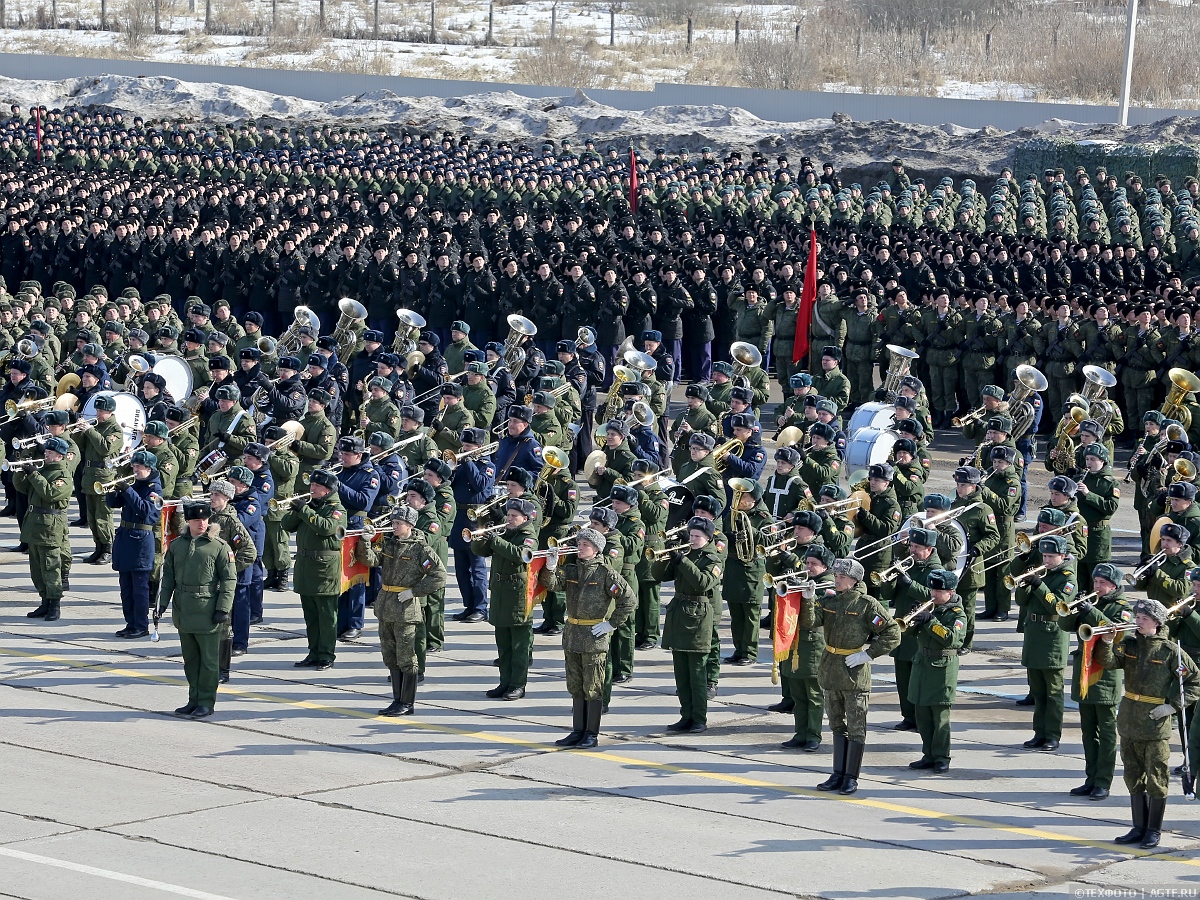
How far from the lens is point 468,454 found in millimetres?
17125

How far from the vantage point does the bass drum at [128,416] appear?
60.3 ft

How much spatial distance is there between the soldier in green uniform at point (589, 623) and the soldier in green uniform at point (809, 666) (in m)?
1.14

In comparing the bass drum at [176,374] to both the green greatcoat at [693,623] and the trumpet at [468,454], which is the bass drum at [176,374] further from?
the green greatcoat at [693,623]

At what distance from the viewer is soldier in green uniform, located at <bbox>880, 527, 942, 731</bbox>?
44.9ft

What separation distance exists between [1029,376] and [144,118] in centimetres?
4446

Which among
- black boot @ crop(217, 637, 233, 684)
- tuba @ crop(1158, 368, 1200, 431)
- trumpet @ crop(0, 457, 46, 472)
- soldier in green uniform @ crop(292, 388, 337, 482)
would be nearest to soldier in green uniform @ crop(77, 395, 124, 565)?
trumpet @ crop(0, 457, 46, 472)

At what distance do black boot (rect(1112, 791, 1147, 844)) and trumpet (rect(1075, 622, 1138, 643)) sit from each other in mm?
1015

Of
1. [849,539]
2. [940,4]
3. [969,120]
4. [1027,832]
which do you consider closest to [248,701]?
[849,539]

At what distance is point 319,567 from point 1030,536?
203 inches

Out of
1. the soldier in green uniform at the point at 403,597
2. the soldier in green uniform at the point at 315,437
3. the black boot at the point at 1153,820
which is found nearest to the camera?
the black boot at the point at 1153,820

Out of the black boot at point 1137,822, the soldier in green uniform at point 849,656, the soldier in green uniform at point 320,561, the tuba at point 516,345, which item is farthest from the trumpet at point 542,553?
the tuba at point 516,345

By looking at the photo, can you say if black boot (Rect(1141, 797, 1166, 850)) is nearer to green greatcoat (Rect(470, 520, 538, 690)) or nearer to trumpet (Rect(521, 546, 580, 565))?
trumpet (Rect(521, 546, 580, 565))

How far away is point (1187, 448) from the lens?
17.7 metres

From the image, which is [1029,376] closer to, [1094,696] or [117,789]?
[1094,696]
